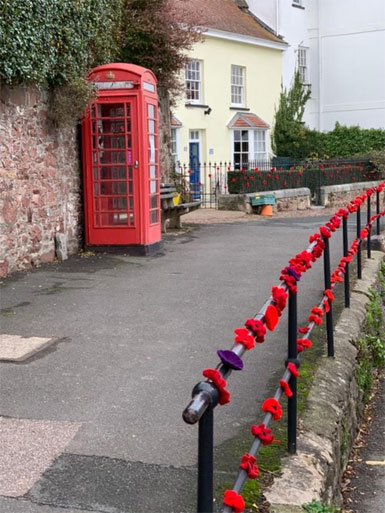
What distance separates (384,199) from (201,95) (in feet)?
25.8

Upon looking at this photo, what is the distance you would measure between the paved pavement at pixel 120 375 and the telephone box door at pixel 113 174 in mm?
607

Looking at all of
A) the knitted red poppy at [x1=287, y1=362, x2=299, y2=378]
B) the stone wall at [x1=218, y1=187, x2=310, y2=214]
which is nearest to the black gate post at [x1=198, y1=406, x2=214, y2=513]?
the knitted red poppy at [x1=287, y1=362, x2=299, y2=378]

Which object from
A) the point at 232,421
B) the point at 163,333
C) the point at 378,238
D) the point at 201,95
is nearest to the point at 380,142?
the point at 201,95

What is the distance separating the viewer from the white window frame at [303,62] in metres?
31.6

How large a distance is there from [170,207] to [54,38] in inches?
186

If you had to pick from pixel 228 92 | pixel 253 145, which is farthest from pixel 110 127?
pixel 253 145

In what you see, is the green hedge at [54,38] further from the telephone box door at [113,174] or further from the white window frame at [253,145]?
the white window frame at [253,145]

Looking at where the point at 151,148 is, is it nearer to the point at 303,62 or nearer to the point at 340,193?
the point at 340,193

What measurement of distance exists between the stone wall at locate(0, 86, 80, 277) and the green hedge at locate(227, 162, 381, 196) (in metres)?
9.01

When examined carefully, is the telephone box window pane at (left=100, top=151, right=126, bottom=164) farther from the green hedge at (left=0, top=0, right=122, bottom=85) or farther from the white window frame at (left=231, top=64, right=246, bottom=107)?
the white window frame at (left=231, top=64, right=246, bottom=107)

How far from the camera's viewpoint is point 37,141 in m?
9.88

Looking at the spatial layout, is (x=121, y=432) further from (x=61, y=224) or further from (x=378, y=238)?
(x=378, y=238)

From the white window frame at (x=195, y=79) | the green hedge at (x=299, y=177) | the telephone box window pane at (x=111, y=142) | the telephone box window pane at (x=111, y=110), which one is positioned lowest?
the green hedge at (x=299, y=177)

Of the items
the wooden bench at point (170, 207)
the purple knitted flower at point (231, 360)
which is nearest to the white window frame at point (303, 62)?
the wooden bench at point (170, 207)
